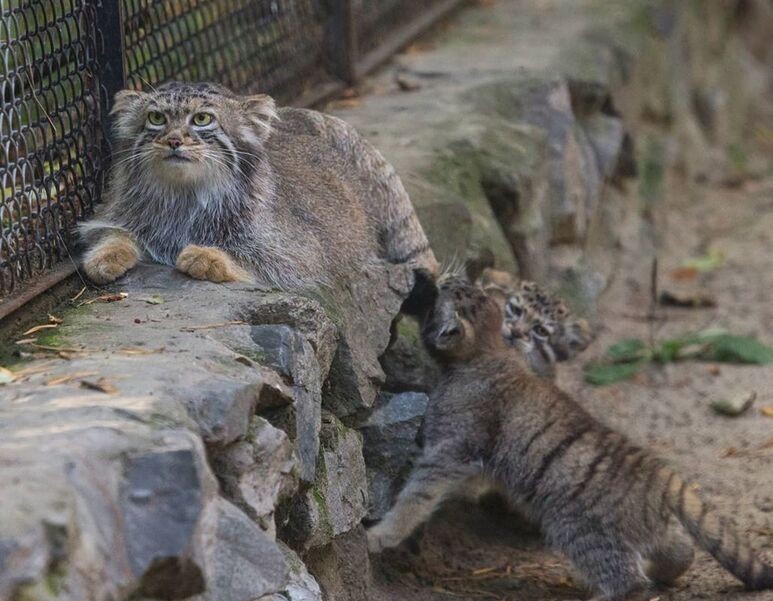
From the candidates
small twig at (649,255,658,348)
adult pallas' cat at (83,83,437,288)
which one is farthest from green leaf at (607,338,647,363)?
adult pallas' cat at (83,83,437,288)

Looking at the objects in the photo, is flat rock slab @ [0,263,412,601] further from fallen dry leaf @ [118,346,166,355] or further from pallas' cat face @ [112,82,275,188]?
pallas' cat face @ [112,82,275,188]

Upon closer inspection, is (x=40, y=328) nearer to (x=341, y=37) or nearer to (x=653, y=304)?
(x=341, y=37)

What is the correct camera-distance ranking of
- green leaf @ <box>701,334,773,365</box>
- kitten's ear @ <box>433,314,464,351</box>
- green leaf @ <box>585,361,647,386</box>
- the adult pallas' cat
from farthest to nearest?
green leaf @ <box>701,334,773,365</box> < green leaf @ <box>585,361,647,386</box> < kitten's ear @ <box>433,314,464,351</box> < the adult pallas' cat

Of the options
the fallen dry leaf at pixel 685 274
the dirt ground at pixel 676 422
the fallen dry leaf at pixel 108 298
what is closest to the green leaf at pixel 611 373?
the dirt ground at pixel 676 422

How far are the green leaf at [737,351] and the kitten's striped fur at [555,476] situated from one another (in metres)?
2.59

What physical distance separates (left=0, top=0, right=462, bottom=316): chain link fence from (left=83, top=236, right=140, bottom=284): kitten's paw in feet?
0.31

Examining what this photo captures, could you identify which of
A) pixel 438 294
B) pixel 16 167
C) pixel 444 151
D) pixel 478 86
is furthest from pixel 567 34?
pixel 16 167

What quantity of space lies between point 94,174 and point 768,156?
9582mm

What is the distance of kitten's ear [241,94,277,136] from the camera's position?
5836 mm

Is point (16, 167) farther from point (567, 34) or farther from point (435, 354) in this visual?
point (567, 34)

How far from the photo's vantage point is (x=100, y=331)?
4824 mm

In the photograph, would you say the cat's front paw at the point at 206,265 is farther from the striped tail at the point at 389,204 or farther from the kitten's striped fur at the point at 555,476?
the striped tail at the point at 389,204

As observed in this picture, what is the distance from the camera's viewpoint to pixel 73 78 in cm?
575

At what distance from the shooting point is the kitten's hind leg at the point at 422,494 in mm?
5930
